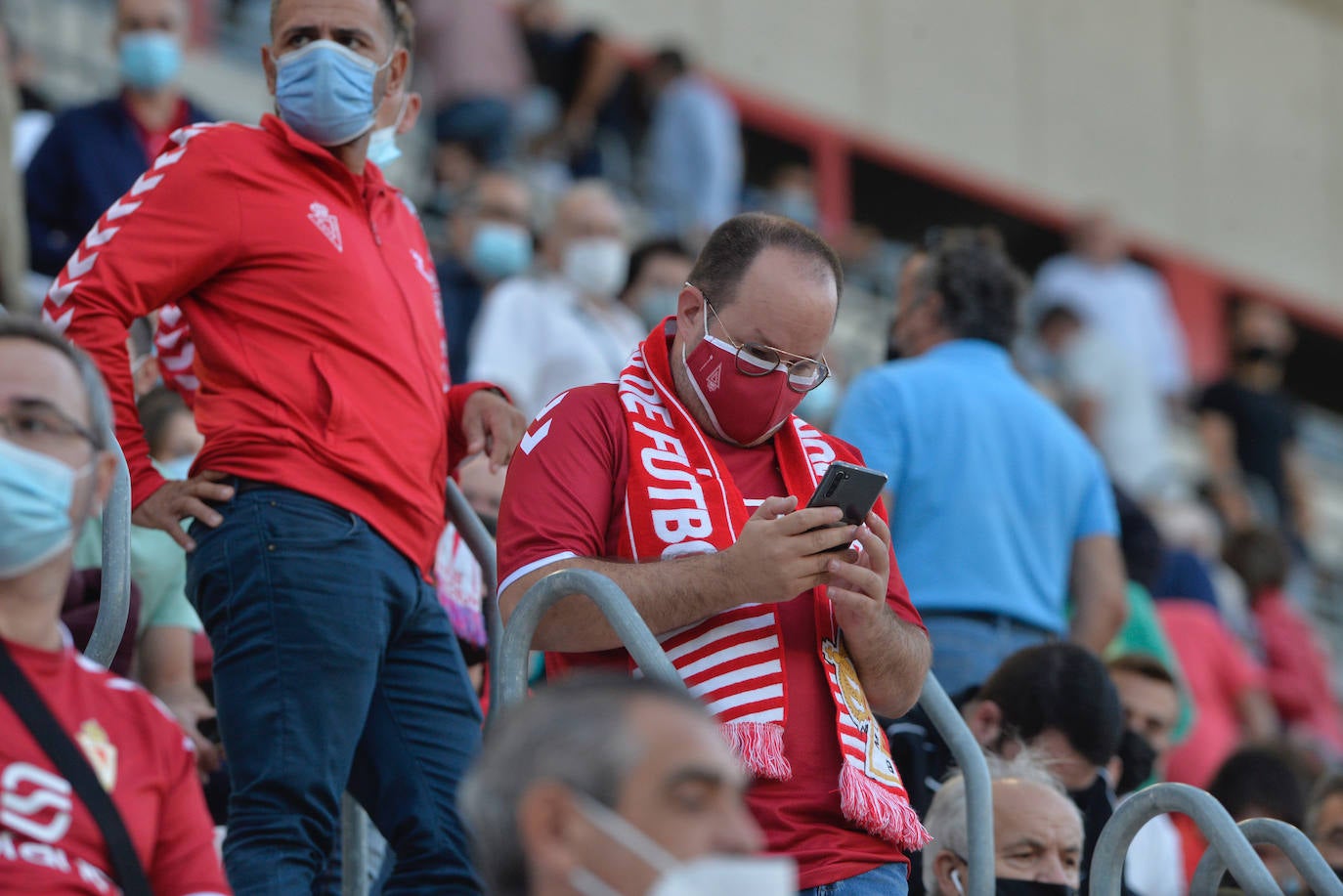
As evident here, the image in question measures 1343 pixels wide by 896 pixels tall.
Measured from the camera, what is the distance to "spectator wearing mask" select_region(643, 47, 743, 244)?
40.9ft

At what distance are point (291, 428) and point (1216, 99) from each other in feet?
58.6

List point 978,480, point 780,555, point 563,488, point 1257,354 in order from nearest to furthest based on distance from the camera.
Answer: point 780,555
point 563,488
point 978,480
point 1257,354

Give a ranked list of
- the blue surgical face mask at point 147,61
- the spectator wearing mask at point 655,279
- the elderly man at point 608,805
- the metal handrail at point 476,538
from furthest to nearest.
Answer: the spectator wearing mask at point 655,279 < the blue surgical face mask at point 147,61 < the metal handrail at point 476,538 < the elderly man at point 608,805

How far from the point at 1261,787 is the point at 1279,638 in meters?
4.32

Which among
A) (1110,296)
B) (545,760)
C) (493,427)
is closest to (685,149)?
(1110,296)

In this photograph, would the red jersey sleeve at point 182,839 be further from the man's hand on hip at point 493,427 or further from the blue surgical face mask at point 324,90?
the blue surgical face mask at point 324,90

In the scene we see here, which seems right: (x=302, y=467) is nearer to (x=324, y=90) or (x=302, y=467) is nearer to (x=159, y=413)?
(x=324, y=90)

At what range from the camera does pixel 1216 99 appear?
20125 millimetres

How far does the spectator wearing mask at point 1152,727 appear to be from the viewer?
5.73 meters

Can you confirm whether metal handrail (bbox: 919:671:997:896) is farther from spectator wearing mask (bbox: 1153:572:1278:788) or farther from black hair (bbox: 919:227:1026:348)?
spectator wearing mask (bbox: 1153:572:1278:788)

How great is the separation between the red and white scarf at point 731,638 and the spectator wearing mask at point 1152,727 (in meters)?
2.28

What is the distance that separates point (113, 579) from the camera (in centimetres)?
353

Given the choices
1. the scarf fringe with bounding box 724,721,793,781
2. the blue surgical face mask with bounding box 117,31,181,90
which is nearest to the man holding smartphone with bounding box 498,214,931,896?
the scarf fringe with bounding box 724,721,793,781

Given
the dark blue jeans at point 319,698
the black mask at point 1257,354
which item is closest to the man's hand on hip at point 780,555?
the dark blue jeans at point 319,698
